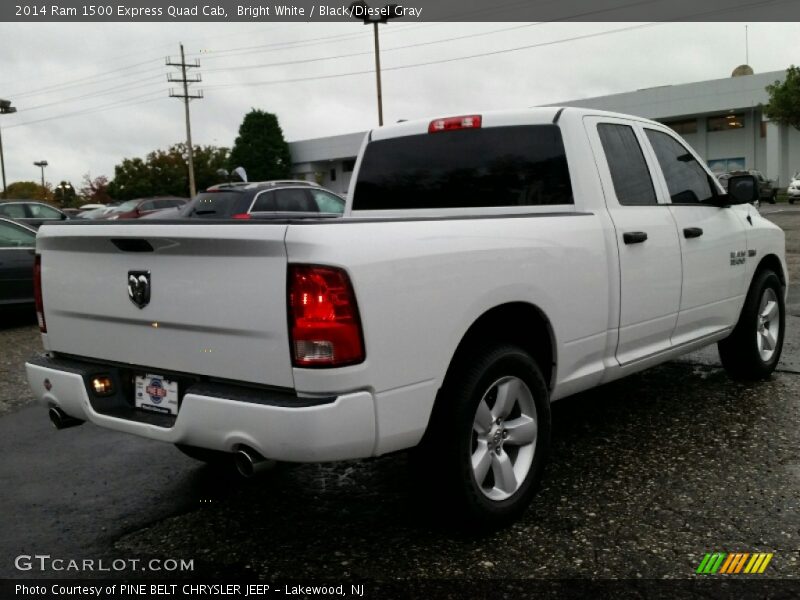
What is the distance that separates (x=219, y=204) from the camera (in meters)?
12.9

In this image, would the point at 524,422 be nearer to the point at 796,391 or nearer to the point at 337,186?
the point at 796,391

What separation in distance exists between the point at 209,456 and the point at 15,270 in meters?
7.00

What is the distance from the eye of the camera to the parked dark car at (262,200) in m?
12.8

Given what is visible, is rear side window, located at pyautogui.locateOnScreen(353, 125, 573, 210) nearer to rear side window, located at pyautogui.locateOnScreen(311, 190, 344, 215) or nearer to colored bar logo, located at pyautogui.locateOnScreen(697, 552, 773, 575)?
colored bar logo, located at pyautogui.locateOnScreen(697, 552, 773, 575)

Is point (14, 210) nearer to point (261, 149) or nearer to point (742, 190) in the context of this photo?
point (742, 190)

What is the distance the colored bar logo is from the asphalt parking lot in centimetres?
4

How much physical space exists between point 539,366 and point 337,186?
65.1 m

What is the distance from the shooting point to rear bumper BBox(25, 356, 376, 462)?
281 cm

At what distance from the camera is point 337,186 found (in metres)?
68.0

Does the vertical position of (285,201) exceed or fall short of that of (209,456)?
it exceeds it

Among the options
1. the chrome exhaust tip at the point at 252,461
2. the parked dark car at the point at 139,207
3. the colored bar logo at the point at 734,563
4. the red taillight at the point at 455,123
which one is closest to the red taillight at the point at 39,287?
the chrome exhaust tip at the point at 252,461

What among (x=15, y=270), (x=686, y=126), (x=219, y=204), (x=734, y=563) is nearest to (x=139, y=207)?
(x=219, y=204)

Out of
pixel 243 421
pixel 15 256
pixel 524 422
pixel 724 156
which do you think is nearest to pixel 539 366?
pixel 524 422

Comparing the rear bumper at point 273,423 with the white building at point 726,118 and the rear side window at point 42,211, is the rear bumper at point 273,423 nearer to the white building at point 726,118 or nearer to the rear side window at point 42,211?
the rear side window at point 42,211
